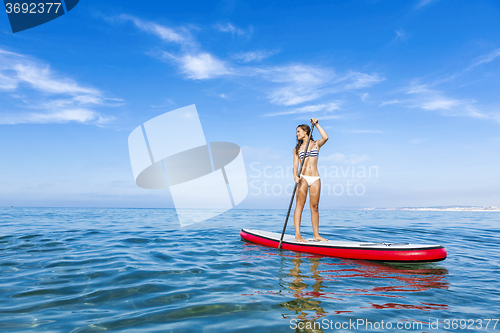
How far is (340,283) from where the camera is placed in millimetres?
4609

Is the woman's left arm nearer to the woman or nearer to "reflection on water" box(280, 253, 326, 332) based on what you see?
the woman

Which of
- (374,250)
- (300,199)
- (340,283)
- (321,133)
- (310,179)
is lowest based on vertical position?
(340,283)

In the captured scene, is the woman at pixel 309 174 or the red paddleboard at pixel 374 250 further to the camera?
the woman at pixel 309 174

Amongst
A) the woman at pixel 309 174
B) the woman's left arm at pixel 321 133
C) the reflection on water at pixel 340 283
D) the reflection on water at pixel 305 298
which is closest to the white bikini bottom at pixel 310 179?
the woman at pixel 309 174

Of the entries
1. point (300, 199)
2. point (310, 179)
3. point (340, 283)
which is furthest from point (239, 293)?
point (310, 179)

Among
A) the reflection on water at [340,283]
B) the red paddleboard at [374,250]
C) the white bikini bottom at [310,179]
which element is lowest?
the reflection on water at [340,283]

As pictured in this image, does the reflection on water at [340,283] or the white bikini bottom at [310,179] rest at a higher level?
the white bikini bottom at [310,179]

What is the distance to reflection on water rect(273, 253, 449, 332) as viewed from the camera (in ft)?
11.3

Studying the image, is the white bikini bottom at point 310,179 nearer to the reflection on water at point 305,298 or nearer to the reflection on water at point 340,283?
the reflection on water at point 340,283

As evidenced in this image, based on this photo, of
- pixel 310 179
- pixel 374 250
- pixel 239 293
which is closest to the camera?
pixel 239 293

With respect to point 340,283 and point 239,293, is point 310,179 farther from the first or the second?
point 239,293

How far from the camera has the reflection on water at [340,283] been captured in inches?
136

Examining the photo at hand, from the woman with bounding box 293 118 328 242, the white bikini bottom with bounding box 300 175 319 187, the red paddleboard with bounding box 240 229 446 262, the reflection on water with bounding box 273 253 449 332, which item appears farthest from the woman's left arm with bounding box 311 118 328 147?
the reflection on water with bounding box 273 253 449 332

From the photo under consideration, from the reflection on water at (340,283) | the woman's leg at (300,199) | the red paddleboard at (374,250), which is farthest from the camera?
the woman's leg at (300,199)
